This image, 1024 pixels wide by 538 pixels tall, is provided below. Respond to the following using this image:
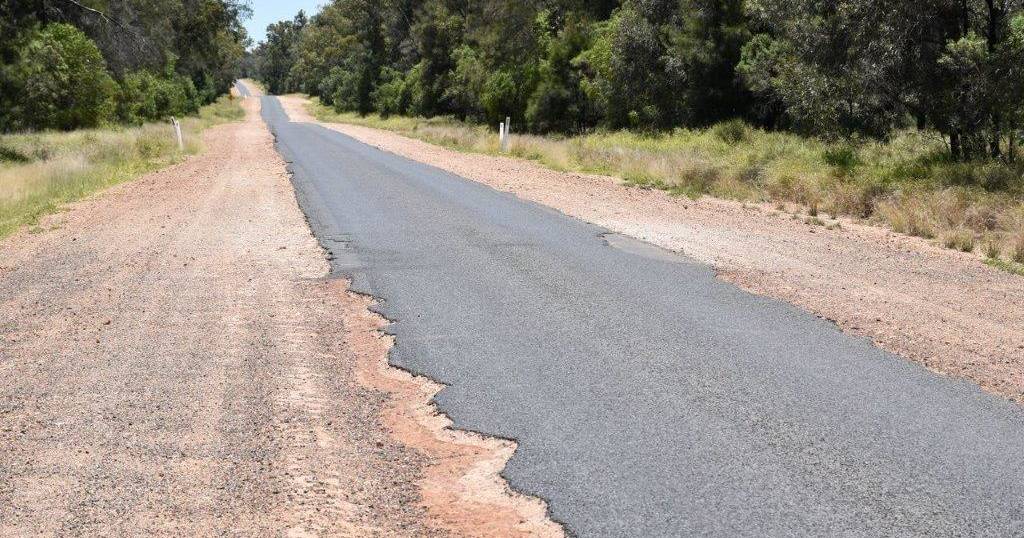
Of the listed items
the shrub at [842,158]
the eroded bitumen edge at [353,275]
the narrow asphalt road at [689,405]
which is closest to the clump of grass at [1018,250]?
the narrow asphalt road at [689,405]

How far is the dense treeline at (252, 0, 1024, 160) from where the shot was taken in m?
15.7

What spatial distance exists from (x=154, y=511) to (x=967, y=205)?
12791 millimetres

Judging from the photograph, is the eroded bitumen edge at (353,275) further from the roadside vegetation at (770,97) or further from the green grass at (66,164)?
the roadside vegetation at (770,97)

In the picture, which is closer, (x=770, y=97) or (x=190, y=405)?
(x=190, y=405)

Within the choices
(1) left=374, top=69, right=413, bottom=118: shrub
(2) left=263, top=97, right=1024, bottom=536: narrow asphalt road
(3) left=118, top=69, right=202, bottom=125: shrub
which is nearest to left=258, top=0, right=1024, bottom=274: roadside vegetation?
(2) left=263, top=97, right=1024, bottom=536: narrow asphalt road

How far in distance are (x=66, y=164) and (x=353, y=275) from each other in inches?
643

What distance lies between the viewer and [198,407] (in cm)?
506

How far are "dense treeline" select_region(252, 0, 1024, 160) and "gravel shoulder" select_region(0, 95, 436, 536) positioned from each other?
11.9 m

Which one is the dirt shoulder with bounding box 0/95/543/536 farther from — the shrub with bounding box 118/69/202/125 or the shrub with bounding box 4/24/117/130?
the shrub with bounding box 118/69/202/125

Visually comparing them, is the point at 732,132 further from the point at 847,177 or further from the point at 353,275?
the point at 353,275

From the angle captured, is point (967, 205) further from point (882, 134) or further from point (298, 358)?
point (298, 358)

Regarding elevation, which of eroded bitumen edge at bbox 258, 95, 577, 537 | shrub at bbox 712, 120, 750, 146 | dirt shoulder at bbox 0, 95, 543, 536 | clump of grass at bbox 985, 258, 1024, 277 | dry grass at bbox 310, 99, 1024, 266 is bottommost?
dirt shoulder at bbox 0, 95, 543, 536

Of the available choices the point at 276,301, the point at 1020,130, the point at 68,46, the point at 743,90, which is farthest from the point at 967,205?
the point at 68,46

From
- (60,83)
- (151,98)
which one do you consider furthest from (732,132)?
A: (151,98)
